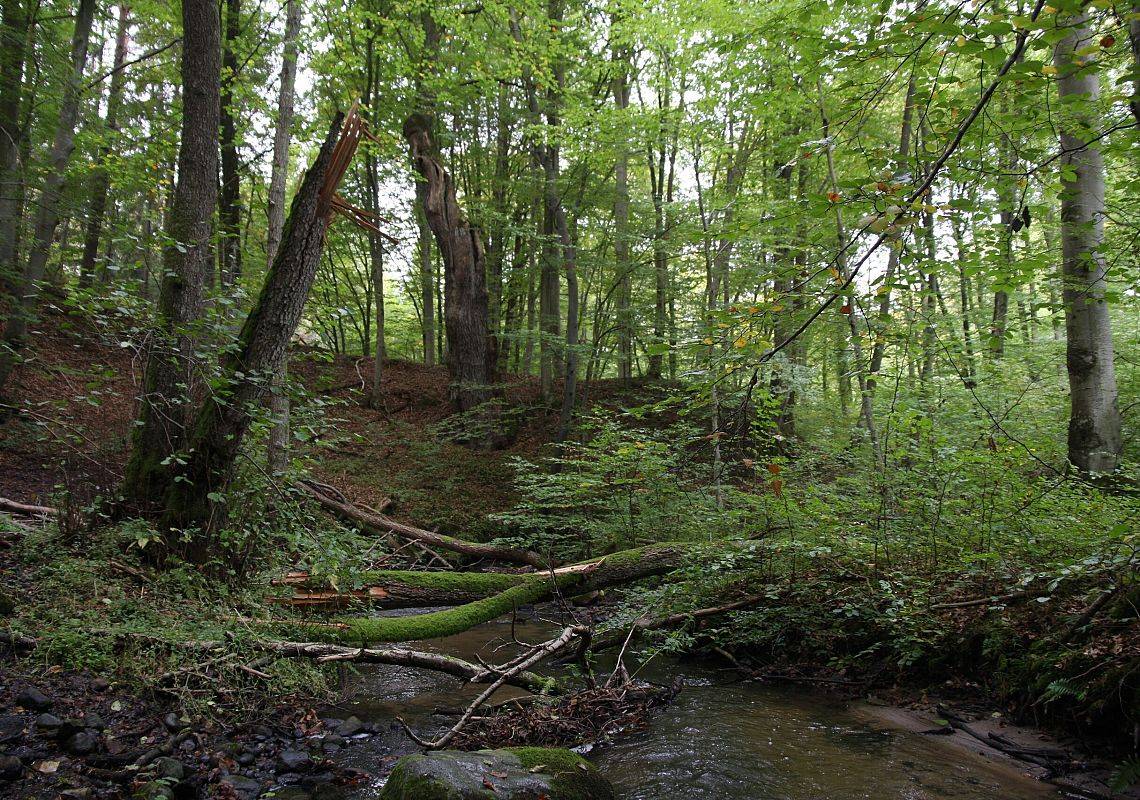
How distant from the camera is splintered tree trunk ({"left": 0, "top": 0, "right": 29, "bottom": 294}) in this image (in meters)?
7.70

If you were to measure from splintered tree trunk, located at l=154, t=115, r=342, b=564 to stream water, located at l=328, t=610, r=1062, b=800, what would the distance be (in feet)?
7.52

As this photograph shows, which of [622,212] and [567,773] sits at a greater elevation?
[622,212]

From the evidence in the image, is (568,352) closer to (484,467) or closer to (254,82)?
(484,467)

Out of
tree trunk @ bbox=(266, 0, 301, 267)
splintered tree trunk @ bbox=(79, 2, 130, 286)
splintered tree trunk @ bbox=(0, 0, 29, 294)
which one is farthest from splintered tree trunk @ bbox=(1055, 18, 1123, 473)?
splintered tree trunk @ bbox=(79, 2, 130, 286)

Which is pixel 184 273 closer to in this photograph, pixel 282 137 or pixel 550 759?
pixel 282 137

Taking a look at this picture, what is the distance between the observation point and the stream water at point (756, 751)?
12.1ft

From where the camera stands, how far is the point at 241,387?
5641 mm

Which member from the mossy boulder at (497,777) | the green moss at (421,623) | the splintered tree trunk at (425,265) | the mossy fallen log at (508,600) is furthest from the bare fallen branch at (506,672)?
the splintered tree trunk at (425,265)

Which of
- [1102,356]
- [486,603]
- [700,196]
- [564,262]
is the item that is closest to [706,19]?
[700,196]

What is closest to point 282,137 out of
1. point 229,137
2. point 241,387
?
point 241,387

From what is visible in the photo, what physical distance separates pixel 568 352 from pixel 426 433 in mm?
4906

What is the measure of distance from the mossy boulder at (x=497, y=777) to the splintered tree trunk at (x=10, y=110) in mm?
8197

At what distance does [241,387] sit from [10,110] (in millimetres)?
7803

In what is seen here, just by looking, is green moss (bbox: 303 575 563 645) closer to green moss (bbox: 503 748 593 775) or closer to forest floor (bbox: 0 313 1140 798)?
forest floor (bbox: 0 313 1140 798)
